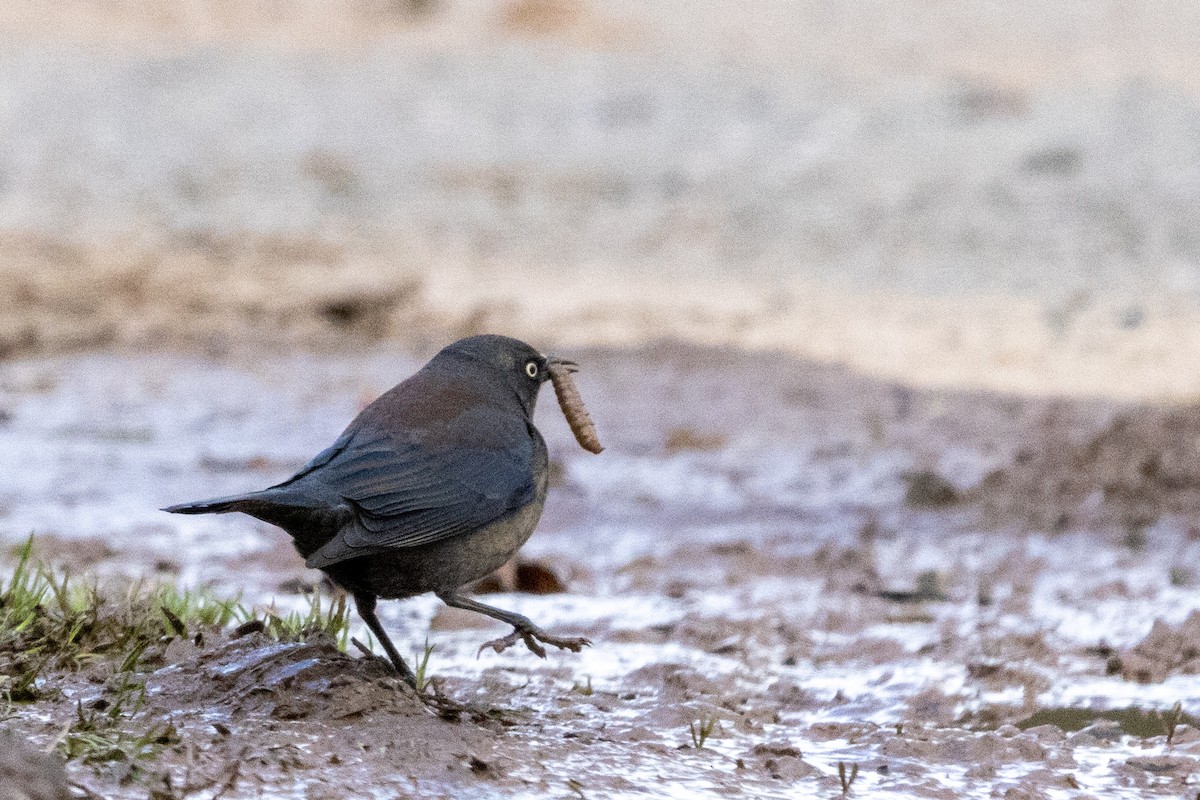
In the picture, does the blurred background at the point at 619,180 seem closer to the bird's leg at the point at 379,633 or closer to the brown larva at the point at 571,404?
the brown larva at the point at 571,404

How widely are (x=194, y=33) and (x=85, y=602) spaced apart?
18.2m

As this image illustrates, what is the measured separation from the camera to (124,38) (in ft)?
69.3

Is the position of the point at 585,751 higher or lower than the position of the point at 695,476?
lower

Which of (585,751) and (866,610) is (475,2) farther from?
(585,751)

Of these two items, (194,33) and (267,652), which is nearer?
(267,652)

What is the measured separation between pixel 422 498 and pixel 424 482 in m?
0.06

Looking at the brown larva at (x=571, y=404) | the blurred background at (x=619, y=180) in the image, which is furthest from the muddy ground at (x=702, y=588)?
the blurred background at (x=619, y=180)

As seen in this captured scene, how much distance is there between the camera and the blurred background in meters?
12.5

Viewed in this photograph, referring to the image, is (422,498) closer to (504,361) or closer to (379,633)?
(379,633)

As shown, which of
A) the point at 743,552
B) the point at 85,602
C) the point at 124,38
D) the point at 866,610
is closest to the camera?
the point at 85,602

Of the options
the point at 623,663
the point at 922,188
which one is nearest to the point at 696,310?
the point at 922,188

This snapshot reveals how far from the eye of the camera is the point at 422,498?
13.6ft

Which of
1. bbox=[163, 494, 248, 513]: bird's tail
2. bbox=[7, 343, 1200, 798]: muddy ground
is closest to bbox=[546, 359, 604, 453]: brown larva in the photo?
bbox=[7, 343, 1200, 798]: muddy ground

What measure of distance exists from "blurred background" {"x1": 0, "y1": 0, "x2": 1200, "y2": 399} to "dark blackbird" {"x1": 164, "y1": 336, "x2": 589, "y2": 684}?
248 inches
